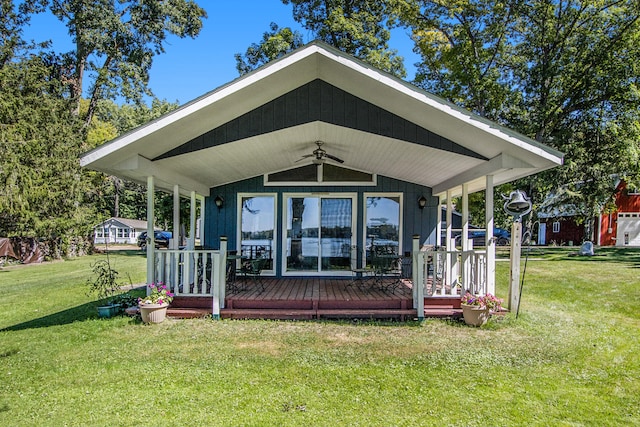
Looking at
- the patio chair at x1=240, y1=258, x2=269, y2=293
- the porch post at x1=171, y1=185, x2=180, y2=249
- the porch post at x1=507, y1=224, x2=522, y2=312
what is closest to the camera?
the porch post at x1=507, y1=224, x2=522, y2=312

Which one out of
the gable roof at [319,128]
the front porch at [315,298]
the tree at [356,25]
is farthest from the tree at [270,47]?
the front porch at [315,298]

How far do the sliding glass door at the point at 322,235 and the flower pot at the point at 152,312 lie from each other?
3374mm

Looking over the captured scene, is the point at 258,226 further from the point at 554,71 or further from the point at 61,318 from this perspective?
the point at 554,71

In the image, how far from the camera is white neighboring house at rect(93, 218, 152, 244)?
127 ft

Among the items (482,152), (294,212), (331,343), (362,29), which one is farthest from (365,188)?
(362,29)

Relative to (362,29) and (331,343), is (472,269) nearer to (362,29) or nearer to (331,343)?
(331,343)

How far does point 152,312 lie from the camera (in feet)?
18.7

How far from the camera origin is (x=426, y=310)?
6.07m

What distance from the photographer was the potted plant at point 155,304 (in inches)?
224

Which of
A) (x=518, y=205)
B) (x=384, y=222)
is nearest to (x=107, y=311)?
(x=384, y=222)

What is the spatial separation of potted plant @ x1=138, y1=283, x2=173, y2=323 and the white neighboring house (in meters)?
36.7

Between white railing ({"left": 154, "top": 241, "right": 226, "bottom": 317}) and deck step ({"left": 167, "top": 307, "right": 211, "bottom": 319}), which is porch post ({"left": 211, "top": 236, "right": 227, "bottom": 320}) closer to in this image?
white railing ({"left": 154, "top": 241, "right": 226, "bottom": 317})

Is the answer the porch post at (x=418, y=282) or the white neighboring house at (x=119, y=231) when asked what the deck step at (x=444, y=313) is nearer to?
the porch post at (x=418, y=282)

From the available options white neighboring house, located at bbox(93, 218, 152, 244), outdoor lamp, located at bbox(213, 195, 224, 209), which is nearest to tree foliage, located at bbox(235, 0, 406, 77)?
outdoor lamp, located at bbox(213, 195, 224, 209)
